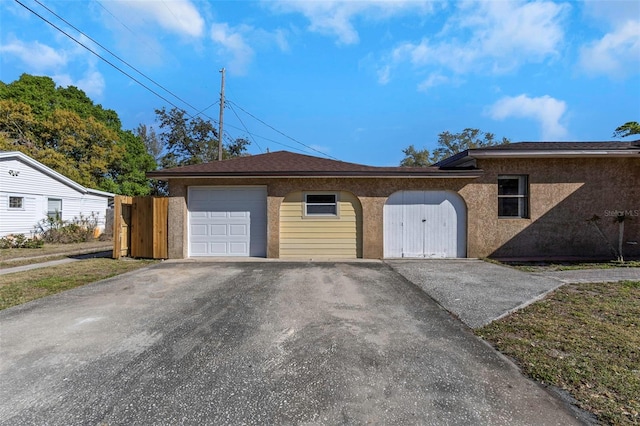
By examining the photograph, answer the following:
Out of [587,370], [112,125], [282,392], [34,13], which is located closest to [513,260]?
[587,370]

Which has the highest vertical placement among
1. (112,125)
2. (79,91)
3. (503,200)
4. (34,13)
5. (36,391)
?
(79,91)

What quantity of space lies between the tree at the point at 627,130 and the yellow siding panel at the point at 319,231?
24.0m

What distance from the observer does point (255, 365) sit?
115 inches

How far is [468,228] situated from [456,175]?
1.64 metres

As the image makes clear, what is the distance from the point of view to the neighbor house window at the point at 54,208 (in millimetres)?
16047

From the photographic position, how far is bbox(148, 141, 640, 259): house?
9391 millimetres

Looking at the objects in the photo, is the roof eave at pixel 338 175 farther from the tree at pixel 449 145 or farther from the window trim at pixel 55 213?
the tree at pixel 449 145

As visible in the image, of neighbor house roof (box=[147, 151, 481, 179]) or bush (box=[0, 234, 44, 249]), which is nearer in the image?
neighbor house roof (box=[147, 151, 481, 179])

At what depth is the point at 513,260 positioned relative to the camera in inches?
352

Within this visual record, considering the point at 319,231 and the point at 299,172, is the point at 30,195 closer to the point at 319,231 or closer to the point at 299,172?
the point at 299,172

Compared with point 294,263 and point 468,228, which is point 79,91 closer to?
point 294,263

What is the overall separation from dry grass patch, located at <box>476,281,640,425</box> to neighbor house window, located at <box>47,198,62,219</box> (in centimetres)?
1998

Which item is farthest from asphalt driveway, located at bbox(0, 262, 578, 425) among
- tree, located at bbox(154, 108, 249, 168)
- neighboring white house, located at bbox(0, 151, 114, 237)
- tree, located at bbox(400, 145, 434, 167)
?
tree, located at bbox(400, 145, 434, 167)

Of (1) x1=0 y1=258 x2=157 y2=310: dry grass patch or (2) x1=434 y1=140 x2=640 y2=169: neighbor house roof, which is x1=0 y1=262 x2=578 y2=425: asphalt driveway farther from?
(2) x1=434 y1=140 x2=640 y2=169: neighbor house roof
